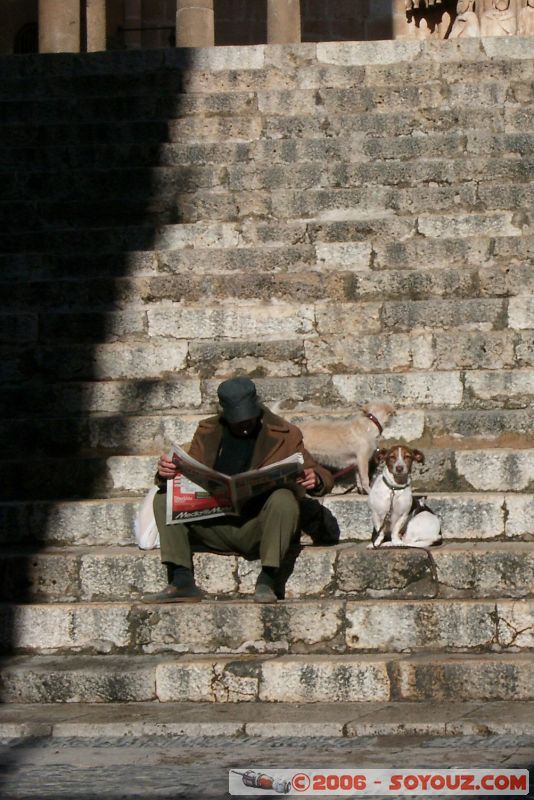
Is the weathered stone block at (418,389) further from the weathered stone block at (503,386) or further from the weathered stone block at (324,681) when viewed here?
the weathered stone block at (324,681)

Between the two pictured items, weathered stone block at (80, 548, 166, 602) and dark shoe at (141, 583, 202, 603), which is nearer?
dark shoe at (141, 583, 202, 603)

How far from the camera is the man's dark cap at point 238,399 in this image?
8094 mm

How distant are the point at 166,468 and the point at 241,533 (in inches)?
20.3

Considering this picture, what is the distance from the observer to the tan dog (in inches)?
353

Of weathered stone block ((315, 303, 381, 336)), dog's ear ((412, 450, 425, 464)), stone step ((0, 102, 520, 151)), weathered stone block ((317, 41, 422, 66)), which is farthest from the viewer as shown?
weathered stone block ((317, 41, 422, 66))

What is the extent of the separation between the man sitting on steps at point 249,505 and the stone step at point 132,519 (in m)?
0.38

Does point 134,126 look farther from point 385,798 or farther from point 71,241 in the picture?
point 385,798

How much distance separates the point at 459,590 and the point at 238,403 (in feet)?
4.91

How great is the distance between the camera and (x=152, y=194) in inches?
486

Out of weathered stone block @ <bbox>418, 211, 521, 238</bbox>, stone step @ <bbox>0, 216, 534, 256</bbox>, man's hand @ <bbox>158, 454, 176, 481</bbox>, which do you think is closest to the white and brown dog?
man's hand @ <bbox>158, 454, 176, 481</bbox>

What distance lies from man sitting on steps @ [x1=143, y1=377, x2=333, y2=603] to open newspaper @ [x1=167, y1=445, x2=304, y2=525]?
2.5 inches

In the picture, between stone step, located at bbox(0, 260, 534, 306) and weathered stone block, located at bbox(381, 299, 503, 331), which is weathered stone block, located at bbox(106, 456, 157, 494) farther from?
weathered stone block, located at bbox(381, 299, 503, 331)

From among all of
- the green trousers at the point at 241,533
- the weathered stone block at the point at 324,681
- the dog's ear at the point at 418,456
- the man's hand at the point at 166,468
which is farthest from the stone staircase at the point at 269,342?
the man's hand at the point at 166,468

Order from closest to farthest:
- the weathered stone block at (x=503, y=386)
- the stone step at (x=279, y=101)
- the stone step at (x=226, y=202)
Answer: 1. the weathered stone block at (x=503, y=386)
2. the stone step at (x=226, y=202)
3. the stone step at (x=279, y=101)
